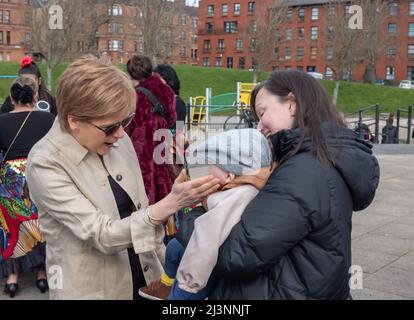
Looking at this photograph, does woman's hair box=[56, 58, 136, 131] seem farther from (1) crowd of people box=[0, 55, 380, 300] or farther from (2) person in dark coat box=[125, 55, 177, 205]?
(2) person in dark coat box=[125, 55, 177, 205]

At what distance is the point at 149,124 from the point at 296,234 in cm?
308

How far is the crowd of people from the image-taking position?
5.65ft

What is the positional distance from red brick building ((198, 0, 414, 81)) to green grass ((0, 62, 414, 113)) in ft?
55.8

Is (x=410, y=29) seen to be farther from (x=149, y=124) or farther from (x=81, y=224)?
(x=81, y=224)

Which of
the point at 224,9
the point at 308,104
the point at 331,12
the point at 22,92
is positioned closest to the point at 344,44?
the point at 331,12

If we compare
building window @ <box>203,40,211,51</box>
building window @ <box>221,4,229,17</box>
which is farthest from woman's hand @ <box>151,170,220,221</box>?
building window @ <box>203,40,211,51</box>

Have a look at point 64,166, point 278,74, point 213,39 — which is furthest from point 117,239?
point 213,39

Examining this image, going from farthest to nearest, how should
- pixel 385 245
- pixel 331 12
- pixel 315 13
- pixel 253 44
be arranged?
pixel 315 13 → pixel 253 44 → pixel 331 12 → pixel 385 245

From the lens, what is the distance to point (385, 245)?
5.98m

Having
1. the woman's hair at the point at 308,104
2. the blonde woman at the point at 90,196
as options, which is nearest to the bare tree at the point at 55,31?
the blonde woman at the point at 90,196

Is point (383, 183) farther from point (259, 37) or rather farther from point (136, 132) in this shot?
point (259, 37)

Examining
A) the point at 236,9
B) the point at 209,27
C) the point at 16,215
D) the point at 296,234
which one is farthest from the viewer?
the point at 209,27

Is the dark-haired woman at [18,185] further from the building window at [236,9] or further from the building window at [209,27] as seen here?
the building window at [209,27]
